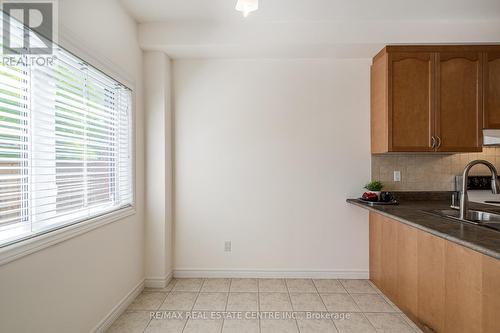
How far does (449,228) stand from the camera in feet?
5.38

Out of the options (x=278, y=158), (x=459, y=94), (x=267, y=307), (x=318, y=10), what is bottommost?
(x=267, y=307)

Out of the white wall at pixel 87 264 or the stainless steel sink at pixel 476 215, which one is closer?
the white wall at pixel 87 264

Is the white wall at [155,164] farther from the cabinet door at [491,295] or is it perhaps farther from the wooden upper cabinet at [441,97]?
the cabinet door at [491,295]

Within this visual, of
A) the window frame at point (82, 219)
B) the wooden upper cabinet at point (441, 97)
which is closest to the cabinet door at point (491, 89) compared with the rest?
the wooden upper cabinet at point (441, 97)

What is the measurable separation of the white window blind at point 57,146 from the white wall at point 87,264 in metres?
0.18

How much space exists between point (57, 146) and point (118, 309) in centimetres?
148

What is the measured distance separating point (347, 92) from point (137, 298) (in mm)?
3090

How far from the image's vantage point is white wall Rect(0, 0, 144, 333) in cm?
130

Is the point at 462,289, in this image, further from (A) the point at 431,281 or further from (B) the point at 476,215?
(B) the point at 476,215

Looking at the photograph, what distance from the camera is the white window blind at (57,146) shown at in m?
1.28

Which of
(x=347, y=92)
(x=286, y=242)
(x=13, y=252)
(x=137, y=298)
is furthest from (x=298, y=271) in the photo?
(x=13, y=252)

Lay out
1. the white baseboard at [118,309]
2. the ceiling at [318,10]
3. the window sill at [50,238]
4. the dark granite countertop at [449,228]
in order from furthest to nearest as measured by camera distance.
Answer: the ceiling at [318,10] → the white baseboard at [118,309] → the dark granite countertop at [449,228] → the window sill at [50,238]

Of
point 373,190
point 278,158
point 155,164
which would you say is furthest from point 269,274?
point 155,164

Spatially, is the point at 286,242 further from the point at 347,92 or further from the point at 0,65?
the point at 0,65
